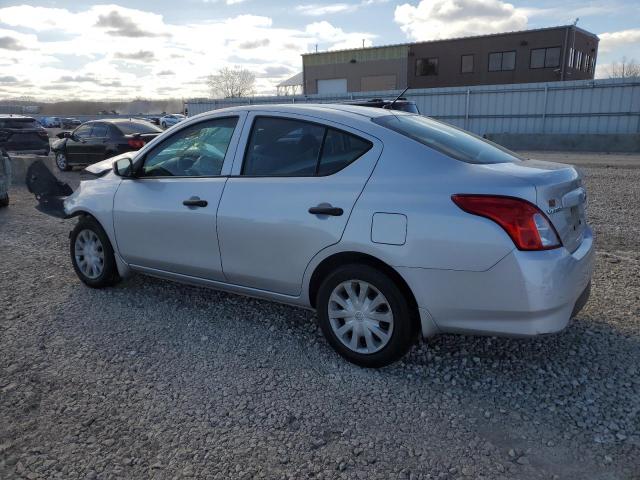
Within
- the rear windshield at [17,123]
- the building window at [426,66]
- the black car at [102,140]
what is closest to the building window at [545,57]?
the building window at [426,66]

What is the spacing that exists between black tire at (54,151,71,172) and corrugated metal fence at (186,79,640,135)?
13434mm

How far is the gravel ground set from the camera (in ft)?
8.30

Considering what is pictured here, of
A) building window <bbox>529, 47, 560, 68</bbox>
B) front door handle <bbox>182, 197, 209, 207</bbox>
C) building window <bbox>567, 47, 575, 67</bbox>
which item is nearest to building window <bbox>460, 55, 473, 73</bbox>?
building window <bbox>529, 47, 560, 68</bbox>

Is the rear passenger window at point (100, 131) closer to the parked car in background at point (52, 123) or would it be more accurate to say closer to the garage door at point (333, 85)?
the garage door at point (333, 85)


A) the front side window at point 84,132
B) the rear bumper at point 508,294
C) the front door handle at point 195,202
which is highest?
the front side window at point 84,132

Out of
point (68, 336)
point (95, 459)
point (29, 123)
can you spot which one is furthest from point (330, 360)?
point (29, 123)

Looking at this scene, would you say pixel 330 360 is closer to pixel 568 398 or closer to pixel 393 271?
pixel 393 271

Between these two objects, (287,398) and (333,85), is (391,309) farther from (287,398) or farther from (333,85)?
(333,85)

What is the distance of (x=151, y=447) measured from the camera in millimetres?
2660

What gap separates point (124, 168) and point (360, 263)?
2.46 meters

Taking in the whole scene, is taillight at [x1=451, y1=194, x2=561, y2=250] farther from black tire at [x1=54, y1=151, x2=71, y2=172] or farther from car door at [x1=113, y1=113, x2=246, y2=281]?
black tire at [x1=54, y1=151, x2=71, y2=172]

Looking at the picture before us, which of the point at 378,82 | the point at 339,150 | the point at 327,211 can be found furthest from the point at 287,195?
the point at 378,82

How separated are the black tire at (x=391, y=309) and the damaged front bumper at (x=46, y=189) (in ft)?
23.4

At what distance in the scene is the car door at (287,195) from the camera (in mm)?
3305
